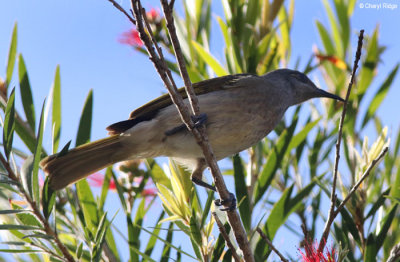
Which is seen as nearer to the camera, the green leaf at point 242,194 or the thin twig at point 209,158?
the thin twig at point 209,158

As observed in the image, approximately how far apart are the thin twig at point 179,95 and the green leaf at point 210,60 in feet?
3.47

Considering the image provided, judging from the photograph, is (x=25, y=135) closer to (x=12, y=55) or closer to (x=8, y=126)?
(x=12, y=55)

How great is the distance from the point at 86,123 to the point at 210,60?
929mm

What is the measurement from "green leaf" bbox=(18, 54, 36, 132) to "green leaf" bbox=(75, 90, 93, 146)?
24cm

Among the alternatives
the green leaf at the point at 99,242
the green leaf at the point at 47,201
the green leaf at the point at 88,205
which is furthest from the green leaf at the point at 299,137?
the green leaf at the point at 47,201

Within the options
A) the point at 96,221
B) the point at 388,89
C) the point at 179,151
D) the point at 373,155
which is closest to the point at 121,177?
the point at 179,151

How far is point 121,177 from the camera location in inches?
134

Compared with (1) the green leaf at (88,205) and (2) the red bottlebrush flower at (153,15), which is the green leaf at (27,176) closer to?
(1) the green leaf at (88,205)

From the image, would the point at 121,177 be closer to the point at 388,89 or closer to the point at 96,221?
the point at 96,221

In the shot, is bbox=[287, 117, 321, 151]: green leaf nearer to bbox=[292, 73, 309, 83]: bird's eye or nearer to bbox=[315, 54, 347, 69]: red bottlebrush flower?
bbox=[315, 54, 347, 69]: red bottlebrush flower

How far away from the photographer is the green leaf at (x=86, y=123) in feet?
9.37

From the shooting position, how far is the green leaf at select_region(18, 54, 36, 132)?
2.77 metres

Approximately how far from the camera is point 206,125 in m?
3.42

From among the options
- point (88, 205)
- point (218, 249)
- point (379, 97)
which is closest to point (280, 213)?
point (218, 249)
